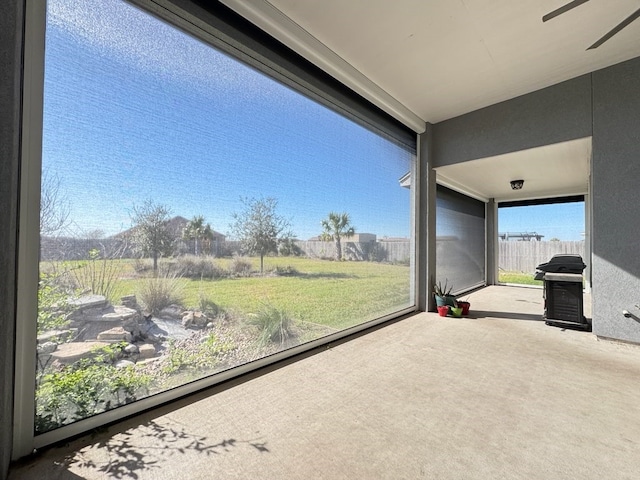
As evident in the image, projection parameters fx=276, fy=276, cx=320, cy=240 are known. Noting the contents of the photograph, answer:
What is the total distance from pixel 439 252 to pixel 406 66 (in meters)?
3.64

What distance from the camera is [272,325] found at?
263cm

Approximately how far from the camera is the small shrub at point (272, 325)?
2516 millimetres

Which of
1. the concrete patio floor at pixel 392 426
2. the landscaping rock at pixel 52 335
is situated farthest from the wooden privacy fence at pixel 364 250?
the landscaping rock at pixel 52 335

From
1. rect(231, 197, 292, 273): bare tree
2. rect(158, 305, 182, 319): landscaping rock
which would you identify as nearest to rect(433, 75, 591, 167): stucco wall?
rect(231, 197, 292, 273): bare tree

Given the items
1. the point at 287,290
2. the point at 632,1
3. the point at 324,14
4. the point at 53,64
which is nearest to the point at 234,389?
the point at 287,290

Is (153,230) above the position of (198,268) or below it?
above

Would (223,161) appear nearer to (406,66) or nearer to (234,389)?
(234,389)

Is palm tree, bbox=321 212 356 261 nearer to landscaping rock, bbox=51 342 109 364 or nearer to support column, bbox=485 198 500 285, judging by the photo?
landscaping rock, bbox=51 342 109 364

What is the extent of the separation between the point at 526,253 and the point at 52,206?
9.79m

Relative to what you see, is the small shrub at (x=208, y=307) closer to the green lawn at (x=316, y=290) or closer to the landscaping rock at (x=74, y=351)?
the green lawn at (x=316, y=290)

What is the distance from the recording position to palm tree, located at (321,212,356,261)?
10.5 ft

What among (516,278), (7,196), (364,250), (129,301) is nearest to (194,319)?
(129,301)

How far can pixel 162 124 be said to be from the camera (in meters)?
1.91

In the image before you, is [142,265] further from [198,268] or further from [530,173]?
[530,173]
